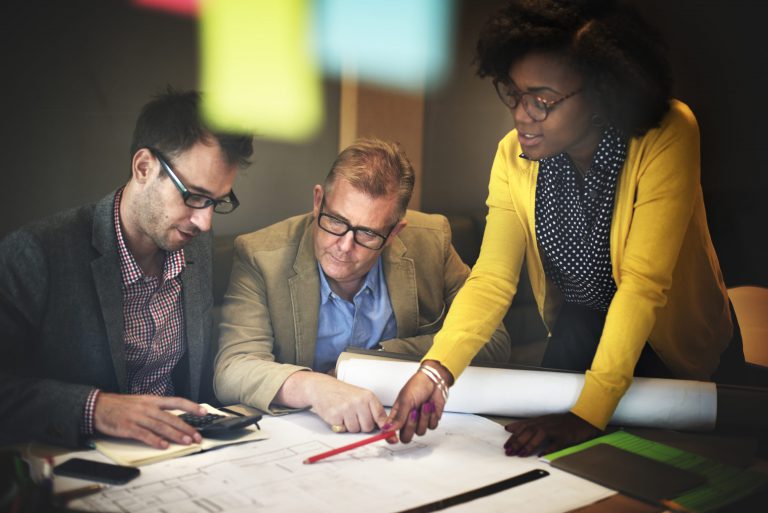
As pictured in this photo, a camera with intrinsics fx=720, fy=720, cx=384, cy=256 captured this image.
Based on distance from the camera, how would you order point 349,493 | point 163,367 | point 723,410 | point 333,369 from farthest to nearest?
point 333,369 → point 163,367 → point 723,410 → point 349,493

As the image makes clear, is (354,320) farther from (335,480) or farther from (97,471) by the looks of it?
(97,471)

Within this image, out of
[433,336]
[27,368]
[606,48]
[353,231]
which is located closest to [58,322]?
[27,368]

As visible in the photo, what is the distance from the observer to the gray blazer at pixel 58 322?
113 centimetres

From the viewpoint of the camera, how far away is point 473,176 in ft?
5.46

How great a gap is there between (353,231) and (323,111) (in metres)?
0.28

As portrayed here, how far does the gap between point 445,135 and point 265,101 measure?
0.45 m

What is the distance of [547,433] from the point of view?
1176mm

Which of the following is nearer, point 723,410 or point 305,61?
point 723,410

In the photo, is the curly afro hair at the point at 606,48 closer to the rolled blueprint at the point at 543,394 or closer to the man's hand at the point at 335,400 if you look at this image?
the rolled blueprint at the point at 543,394

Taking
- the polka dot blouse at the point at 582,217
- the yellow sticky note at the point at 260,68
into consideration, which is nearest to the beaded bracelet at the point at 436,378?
the polka dot blouse at the point at 582,217

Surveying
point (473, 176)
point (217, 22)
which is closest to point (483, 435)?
point (473, 176)

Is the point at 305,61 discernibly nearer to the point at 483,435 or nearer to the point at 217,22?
the point at 217,22

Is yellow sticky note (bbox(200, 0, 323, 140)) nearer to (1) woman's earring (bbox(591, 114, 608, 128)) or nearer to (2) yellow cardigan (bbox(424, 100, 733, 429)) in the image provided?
(2) yellow cardigan (bbox(424, 100, 733, 429))

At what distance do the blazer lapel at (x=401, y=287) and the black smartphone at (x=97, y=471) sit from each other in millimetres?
819
